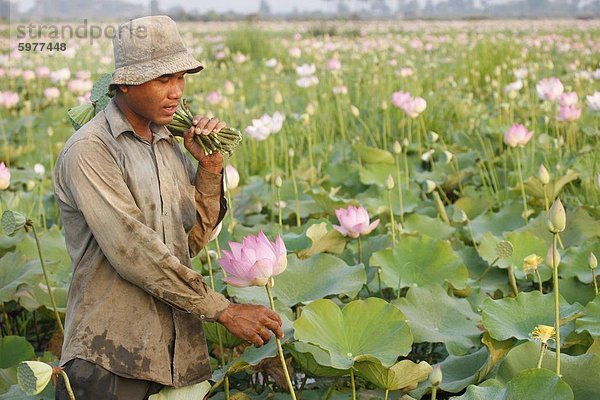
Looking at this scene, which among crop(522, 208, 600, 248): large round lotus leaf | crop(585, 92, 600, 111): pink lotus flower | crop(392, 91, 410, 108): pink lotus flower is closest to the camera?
crop(522, 208, 600, 248): large round lotus leaf

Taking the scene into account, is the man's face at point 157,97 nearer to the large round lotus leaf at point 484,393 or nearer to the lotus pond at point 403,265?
the lotus pond at point 403,265

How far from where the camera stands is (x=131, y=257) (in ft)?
4.06

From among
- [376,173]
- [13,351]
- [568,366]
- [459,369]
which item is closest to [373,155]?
[376,173]

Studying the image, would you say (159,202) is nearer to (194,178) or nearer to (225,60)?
(194,178)

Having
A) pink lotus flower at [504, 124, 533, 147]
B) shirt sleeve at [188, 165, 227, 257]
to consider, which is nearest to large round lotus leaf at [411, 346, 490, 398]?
shirt sleeve at [188, 165, 227, 257]

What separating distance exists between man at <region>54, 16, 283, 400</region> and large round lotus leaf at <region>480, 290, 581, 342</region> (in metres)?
0.52

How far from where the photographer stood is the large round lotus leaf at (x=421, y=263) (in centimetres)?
195

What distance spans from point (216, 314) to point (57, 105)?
4.44 m

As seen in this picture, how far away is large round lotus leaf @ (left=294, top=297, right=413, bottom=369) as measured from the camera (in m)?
1.46

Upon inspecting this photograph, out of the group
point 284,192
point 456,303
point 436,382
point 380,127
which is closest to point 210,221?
point 436,382

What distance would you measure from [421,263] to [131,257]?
0.96 meters

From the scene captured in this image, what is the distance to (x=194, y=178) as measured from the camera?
145cm

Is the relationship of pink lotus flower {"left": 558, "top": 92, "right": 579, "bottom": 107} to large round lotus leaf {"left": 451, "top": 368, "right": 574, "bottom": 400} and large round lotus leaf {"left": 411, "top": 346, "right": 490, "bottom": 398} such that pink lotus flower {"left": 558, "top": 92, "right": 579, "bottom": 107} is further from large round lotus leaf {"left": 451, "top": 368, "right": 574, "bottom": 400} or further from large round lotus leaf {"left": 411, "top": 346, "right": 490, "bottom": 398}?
large round lotus leaf {"left": 451, "top": 368, "right": 574, "bottom": 400}

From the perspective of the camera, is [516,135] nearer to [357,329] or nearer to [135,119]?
[357,329]
